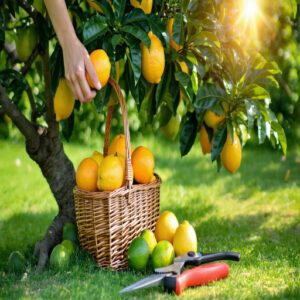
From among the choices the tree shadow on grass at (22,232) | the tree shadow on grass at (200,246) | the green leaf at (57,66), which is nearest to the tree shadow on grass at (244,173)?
the tree shadow on grass at (200,246)

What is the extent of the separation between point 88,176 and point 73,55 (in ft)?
1.68

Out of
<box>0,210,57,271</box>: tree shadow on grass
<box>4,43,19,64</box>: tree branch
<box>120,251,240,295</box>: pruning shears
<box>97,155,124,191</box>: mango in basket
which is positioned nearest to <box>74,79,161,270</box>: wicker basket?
<box>97,155,124,191</box>: mango in basket

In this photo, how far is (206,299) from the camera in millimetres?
2059

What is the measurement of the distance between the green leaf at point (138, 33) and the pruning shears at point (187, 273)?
2.37 ft

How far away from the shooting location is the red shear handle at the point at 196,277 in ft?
6.84

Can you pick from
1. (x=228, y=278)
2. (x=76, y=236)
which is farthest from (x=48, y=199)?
(x=228, y=278)

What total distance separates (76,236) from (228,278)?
644mm

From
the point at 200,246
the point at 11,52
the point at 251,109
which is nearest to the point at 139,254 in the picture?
the point at 200,246

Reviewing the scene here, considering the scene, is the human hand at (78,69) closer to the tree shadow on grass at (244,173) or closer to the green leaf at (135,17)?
the green leaf at (135,17)

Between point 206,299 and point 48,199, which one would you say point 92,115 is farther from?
point 206,299

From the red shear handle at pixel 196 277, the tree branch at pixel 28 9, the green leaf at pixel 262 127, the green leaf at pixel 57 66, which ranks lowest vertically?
the red shear handle at pixel 196 277

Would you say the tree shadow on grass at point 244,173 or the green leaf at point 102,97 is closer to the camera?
the green leaf at point 102,97

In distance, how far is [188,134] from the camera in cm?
259

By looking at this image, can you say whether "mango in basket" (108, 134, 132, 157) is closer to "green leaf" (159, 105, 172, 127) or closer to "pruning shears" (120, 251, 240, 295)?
"green leaf" (159, 105, 172, 127)
